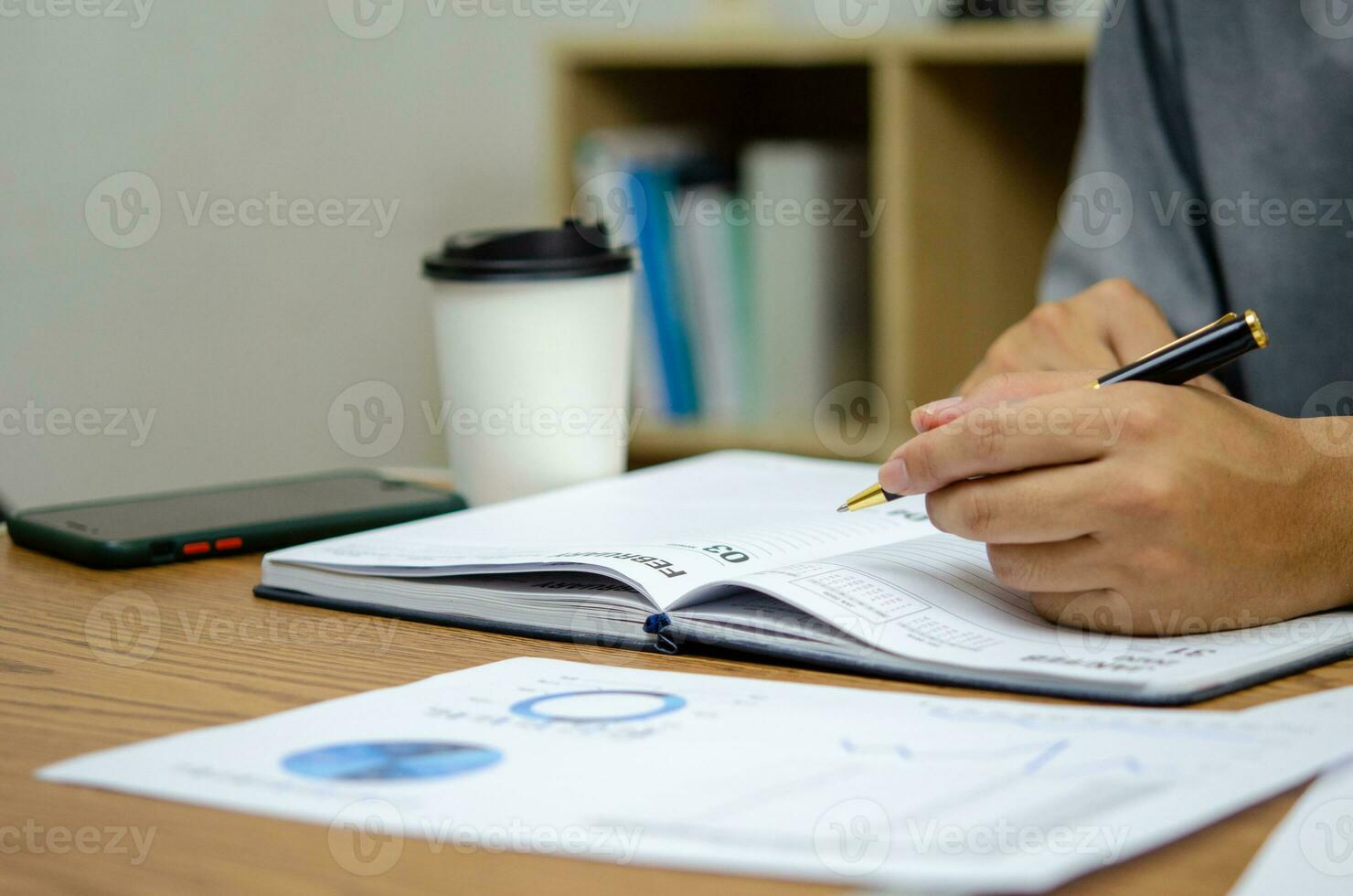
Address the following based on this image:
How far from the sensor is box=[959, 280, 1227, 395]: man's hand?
949 mm

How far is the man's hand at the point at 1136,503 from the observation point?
591 mm

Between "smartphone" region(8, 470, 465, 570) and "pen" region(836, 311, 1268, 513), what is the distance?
1.24 feet

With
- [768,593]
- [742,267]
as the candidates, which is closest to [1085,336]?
[768,593]

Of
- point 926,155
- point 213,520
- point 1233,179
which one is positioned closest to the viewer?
point 213,520

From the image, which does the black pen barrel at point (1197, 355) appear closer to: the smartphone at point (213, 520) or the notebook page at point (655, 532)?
the notebook page at point (655, 532)

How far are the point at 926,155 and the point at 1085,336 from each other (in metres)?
0.95

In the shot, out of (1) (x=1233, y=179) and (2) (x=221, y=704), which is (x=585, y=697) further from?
(1) (x=1233, y=179)

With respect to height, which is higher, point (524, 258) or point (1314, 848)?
point (524, 258)

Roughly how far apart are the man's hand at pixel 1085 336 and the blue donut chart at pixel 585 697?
1.52 ft

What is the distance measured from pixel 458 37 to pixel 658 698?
193cm

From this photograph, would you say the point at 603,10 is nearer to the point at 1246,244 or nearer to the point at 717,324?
the point at 717,324

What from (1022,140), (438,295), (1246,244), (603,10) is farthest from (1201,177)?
(603,10)

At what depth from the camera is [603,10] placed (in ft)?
7.66

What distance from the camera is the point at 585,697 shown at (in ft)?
1.80
